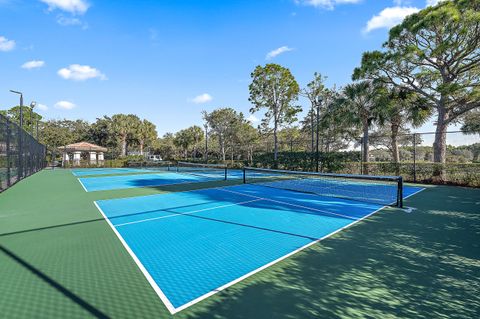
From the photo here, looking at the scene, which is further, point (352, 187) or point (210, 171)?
point (210, 171)

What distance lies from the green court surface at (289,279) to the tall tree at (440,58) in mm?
14394

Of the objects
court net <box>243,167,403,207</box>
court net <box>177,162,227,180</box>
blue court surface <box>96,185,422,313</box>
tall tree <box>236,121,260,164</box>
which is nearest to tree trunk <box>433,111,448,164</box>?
court net <box>243,167,403,207</box>

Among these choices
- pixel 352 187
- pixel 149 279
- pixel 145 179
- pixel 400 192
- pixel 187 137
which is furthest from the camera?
pixel 187 137

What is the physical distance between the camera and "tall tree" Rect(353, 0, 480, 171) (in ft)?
51.5

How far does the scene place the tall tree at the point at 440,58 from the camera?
51.5 feet

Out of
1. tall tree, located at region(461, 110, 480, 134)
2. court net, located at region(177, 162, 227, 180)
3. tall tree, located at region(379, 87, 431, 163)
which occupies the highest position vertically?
tall tree, located at region(379, 87, 431, 163)

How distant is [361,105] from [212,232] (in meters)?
20.1

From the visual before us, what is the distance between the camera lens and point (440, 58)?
17.0m

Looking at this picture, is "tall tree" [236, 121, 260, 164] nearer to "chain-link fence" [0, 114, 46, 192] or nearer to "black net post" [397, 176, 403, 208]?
"chain-link fence" [0, 114, 46, 192]

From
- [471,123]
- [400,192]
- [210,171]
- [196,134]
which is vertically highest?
[196,134]

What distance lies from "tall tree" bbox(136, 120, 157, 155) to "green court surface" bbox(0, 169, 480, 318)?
46398 mm

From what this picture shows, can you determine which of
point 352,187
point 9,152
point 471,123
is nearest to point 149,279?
point 352,187

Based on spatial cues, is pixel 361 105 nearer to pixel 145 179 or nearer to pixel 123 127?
pixel 145 179

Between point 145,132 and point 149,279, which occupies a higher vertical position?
point 145,132
